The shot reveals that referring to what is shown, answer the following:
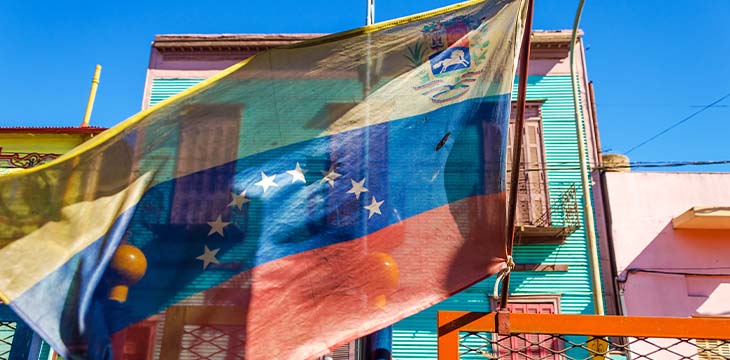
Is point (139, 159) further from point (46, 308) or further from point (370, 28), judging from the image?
point (370, 28)

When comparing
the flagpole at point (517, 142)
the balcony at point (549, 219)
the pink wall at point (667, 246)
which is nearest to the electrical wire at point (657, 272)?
the pink wall at point (667, 246)

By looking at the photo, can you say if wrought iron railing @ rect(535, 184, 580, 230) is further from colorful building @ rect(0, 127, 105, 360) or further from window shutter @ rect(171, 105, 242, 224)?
window shutter @ rect(171, 105, 242, 224)

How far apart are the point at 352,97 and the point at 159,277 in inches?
68.0

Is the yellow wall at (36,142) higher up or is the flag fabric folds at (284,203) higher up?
the yellow wall at (36,142)

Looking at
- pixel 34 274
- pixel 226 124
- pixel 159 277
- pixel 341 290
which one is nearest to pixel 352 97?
pixel 226 124

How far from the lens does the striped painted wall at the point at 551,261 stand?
12102 millimetres

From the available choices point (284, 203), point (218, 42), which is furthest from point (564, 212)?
point (284, 203)

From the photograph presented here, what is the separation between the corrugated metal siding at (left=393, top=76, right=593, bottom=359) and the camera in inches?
476

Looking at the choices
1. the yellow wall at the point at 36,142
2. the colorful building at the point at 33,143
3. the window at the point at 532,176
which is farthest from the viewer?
the window at the point at 532,176

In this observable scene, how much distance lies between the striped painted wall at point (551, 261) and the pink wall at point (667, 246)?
2.66ft

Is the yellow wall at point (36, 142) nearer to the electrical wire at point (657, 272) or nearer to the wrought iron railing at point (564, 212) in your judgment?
the wrought iron railing at point (564, 212)

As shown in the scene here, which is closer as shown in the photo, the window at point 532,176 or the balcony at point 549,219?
the balcony at point 549,219

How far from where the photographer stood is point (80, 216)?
3771 millimetres

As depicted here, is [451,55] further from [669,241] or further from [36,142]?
[36,142]
